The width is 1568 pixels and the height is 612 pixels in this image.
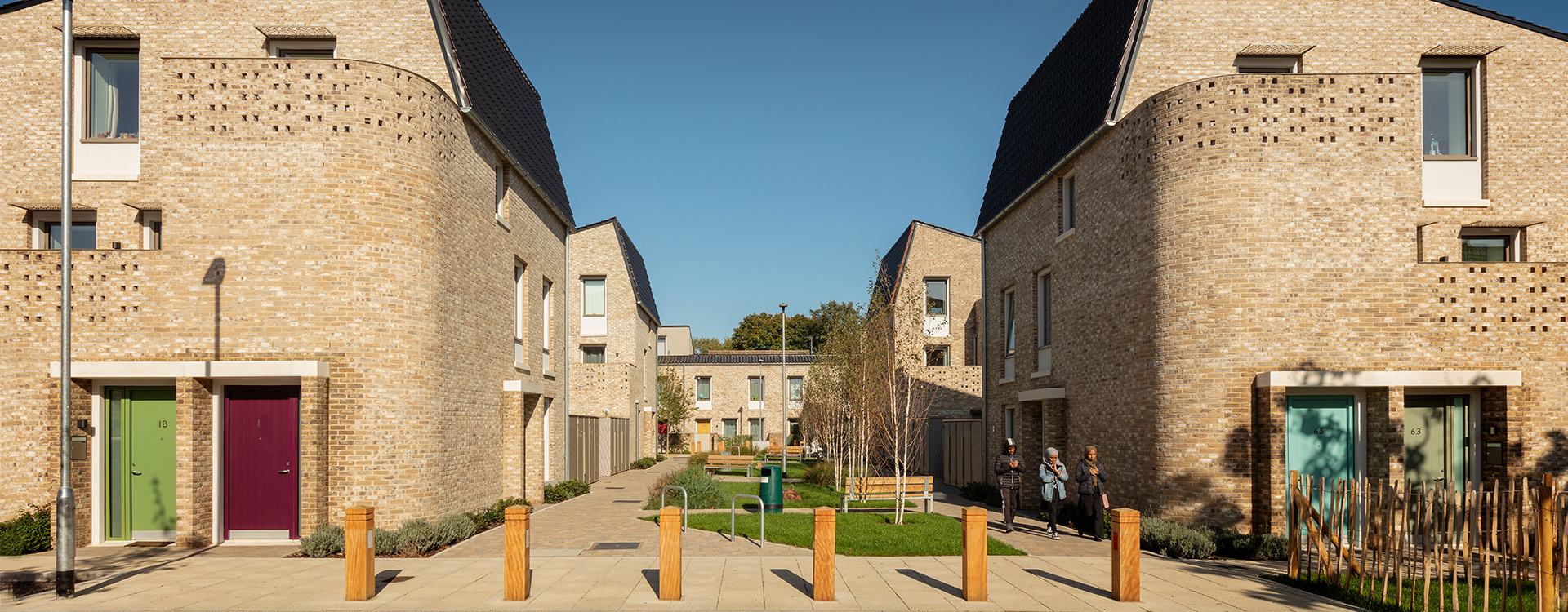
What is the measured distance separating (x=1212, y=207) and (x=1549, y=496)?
5993mm

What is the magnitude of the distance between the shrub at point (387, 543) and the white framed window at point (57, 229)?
736 cm

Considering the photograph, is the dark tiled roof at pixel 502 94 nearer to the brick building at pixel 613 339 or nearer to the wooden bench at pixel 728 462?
the wooden bench at pixel 728 462

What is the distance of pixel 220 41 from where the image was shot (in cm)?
1573

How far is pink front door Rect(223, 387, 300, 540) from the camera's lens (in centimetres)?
1355

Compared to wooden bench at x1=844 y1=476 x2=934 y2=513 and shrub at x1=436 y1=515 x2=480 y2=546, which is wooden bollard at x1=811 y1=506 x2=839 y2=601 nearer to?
shrub at x1=436 y1=515 x2=480 y2=546

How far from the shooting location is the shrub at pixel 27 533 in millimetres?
12445

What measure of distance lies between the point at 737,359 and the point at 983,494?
107ft

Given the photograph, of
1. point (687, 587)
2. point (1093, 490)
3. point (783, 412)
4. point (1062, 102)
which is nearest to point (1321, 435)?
point (1093, 490)

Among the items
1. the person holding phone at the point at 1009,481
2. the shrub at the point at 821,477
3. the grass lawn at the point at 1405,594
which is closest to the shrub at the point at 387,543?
the person holding phone at the point at 1009,481

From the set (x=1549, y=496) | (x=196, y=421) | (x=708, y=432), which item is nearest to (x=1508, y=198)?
(x=1549, y=496)

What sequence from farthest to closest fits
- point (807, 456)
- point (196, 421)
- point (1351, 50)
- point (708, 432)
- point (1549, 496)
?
point (708, 432)
point (807, 456)
point (1351, 50)
point (196, 421)
point (1549, 496)

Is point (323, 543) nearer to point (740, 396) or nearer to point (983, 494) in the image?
point (983, 494)

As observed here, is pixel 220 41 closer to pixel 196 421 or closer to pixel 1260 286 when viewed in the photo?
pixel 196 421

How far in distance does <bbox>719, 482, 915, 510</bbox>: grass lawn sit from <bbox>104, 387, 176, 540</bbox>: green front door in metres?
10.4
